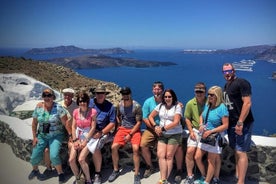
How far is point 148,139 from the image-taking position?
3199 millimetres

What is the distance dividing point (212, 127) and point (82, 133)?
1.55m

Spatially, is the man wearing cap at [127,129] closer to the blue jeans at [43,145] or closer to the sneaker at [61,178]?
the sneaker at [61,178]

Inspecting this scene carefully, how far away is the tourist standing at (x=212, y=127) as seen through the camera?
2.82 m

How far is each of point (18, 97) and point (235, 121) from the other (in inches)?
281

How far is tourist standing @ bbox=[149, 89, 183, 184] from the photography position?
2994mm

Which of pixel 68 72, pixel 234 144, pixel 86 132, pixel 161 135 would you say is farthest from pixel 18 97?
pixel 68 72

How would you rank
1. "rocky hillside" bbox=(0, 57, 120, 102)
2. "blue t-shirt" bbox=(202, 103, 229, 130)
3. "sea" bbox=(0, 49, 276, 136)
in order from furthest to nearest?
"sea" bbox=(0, 49, 276, 136)
"rocky hillside" bbox=(0, 57, 120, 102)
"blue t-shirt" bbox=(202, 103, 229, 130)

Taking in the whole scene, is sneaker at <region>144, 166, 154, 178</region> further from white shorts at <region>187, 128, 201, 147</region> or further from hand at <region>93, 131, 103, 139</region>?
hand at <region>93, 131, 103, 139</region>

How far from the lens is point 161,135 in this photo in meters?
3.12

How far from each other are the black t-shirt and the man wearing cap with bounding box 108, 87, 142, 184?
110 centimetres

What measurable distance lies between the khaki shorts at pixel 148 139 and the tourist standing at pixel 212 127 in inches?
22.5

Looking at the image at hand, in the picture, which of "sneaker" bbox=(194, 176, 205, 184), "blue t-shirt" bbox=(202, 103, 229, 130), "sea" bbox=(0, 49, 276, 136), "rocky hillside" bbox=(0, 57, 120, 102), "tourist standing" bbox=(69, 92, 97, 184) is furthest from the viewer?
"sea" bbox=(0, 49, 276, 136)

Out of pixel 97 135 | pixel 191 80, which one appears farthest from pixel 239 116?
pixel 191 80

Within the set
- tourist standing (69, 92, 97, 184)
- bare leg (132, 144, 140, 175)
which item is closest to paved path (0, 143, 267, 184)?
bare leg (132, 144, 140, 175)
